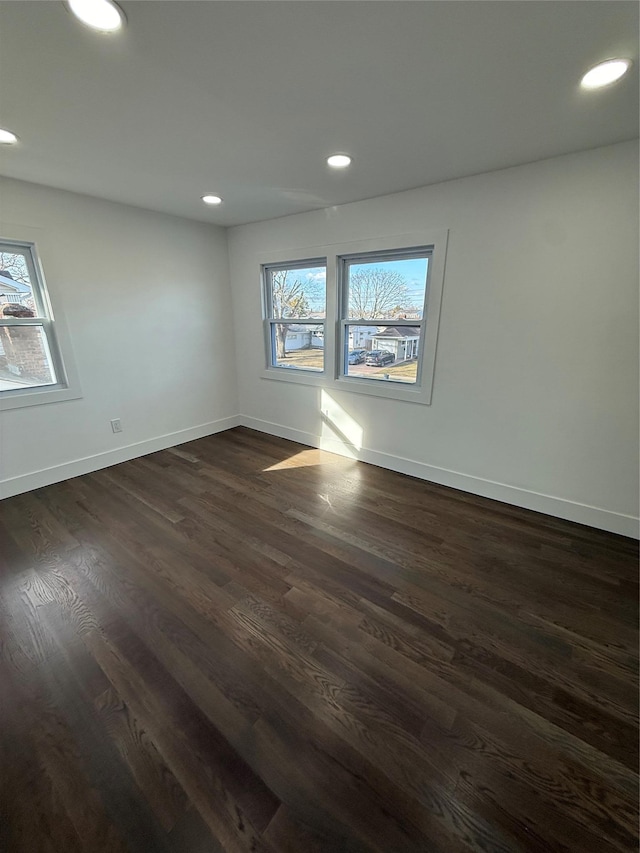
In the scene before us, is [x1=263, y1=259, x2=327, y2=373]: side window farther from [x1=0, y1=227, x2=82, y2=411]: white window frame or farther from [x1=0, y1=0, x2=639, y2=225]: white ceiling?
[x1=0, y1=227, x2=82, y2=411]: white window frame

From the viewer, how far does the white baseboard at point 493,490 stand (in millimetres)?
2244

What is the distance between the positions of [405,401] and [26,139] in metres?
2.97

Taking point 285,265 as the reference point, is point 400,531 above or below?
below

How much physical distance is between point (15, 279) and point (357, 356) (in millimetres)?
2886

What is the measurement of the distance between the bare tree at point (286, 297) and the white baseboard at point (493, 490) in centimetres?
118

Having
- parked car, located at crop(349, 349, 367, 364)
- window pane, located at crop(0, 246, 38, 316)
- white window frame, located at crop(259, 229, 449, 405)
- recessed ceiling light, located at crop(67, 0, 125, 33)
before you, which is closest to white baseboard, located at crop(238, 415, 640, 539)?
white window frame, located at crop(259, 229, 449, 405)

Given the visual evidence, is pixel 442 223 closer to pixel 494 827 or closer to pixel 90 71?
pixel 90 71

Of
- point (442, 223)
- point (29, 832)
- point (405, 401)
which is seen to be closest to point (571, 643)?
point (405, 401)

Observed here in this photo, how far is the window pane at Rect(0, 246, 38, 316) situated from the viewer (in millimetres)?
2488

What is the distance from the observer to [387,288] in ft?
9.60

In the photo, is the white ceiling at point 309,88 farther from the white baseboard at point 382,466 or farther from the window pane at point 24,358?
the white baseboard at point 382,466

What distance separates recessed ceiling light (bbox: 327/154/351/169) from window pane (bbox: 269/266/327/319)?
1.12 metres

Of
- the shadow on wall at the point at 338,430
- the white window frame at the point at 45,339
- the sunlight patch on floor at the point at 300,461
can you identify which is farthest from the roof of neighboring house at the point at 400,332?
the white window frame at the point at 45,339

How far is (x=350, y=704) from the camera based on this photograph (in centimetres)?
129
